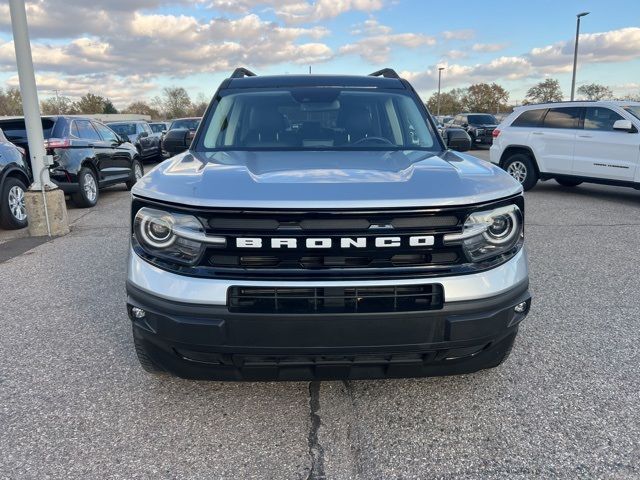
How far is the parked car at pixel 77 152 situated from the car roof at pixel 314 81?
20.3 ft

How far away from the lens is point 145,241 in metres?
2.33

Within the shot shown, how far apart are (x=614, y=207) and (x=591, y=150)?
123cm

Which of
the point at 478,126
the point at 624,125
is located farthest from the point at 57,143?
the point at 478,126

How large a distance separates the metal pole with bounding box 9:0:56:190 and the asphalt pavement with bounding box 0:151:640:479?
3.60 m

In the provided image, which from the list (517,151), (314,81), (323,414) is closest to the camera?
(323,414)

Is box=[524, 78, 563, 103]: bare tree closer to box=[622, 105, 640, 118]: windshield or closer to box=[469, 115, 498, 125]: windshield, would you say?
box=[469, 115, 498, 125]: windshield

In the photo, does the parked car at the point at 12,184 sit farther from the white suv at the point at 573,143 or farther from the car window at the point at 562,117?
the car window at the point at 562,117

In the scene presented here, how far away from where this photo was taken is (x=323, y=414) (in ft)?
8.82

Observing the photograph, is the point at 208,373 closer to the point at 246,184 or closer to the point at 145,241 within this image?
the point at 145,241

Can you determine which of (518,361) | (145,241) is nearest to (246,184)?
(145,241)

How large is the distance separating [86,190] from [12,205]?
203 cm

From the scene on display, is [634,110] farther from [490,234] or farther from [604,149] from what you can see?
[490,234]

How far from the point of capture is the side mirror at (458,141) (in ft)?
12.6

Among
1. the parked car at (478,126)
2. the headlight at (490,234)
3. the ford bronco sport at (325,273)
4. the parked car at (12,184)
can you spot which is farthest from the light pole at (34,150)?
the parked car at (478,126)
